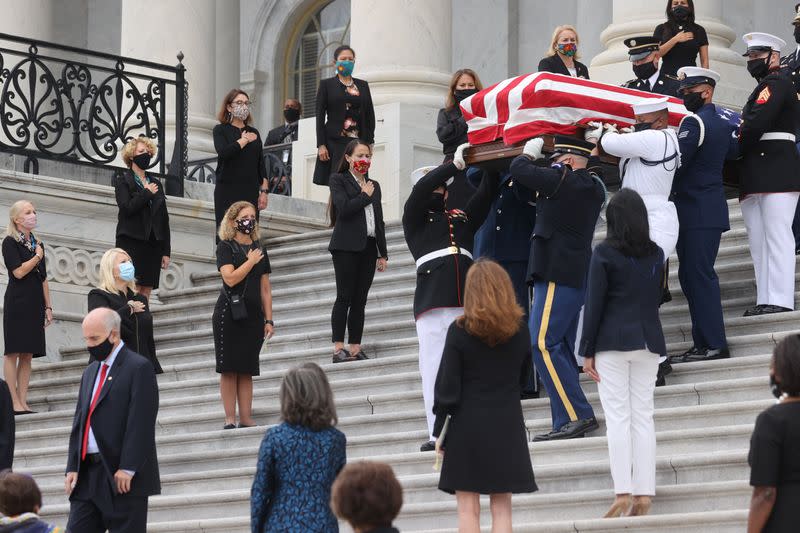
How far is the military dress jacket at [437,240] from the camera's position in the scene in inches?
398

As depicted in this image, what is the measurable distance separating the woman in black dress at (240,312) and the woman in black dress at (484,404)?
3709mm

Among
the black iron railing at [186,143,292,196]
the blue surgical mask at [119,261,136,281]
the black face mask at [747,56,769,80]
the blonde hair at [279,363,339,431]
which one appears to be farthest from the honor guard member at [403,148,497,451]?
the black iron railing at [186,143,292,196]

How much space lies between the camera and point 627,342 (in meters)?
8.77

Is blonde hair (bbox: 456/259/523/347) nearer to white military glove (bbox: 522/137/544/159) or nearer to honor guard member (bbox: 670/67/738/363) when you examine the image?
white military glove (bbox: 522/137/544/159)

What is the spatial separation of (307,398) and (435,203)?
129 inches

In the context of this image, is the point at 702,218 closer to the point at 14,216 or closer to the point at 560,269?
the point at 560,269

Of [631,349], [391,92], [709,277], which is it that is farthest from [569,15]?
[631,349]

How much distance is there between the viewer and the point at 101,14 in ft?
85.8

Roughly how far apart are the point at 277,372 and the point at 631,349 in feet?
15.3

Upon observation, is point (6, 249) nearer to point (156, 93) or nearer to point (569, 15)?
point (156, 93)

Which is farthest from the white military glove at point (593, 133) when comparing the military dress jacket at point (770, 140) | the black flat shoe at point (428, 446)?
the black flat shoe at point (428, 446)

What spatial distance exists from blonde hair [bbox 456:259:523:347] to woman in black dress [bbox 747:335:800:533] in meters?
1.87

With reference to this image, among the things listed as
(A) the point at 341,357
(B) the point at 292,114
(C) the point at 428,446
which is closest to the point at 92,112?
(B) the point at 292,114

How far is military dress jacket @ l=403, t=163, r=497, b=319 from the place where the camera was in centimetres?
1012
